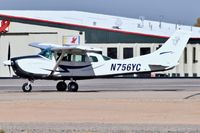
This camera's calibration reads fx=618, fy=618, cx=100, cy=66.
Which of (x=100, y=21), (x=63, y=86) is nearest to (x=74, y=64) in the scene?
(x=63, y=86)

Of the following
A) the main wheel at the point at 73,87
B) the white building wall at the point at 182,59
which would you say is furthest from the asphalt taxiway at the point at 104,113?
the white building wall at the point at 182,59

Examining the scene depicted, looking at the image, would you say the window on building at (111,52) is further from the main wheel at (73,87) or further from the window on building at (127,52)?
the main wheel at (73,87)

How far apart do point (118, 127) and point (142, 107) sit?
6.20 m

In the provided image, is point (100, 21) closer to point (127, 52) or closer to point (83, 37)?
point (83, 37)

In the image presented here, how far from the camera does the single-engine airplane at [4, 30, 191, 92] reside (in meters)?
33.9

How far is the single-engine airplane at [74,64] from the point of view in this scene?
3391cm

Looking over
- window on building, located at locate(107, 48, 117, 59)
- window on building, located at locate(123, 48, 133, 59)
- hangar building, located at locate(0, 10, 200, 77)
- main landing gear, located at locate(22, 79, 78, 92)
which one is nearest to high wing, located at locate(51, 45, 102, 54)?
main landing gear, located at locate(22, 79, 78, 92)

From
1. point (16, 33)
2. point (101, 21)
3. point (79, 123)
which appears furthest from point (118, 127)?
point (101, 21)

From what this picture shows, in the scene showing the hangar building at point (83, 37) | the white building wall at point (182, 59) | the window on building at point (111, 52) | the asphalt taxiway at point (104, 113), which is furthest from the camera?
the window on building at point (111, 52)

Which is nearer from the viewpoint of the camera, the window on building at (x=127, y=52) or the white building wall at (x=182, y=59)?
the white building wall at (x=182, y=59)

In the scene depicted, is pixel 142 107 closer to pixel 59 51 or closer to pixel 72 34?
pixel 59 51

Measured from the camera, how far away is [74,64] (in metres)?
34.2

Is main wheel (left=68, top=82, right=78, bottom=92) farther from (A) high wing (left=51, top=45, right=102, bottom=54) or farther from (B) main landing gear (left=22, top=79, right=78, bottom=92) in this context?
(A) high wing (left=51, top=45, right=102, bottom=54)

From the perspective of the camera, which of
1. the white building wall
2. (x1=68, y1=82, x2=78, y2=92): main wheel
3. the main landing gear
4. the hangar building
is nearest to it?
the main landing gear
